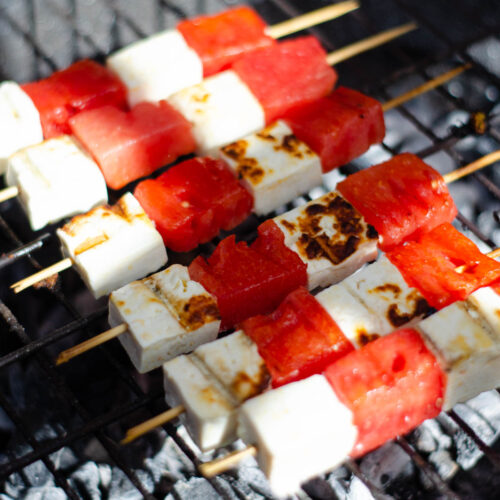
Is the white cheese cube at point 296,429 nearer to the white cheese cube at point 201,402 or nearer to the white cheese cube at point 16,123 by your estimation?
the white cheese cube at point 201,402

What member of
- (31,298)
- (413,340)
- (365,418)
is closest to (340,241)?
(413,340)

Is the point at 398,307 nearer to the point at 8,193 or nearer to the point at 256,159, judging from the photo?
the point at 256,159

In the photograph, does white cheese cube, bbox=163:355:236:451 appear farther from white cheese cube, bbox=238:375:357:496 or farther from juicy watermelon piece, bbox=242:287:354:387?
juicy watermelon piece, bbox=242:287:354:387

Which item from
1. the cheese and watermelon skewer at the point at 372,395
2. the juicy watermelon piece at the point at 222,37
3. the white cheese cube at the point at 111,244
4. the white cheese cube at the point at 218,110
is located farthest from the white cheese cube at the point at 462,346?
the juicy watermelon piece at the point at 222,37

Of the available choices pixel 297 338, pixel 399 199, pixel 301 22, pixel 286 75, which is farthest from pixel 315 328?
pixel 301 22

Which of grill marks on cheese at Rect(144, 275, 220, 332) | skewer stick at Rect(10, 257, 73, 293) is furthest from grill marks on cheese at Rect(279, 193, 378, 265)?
skewer stick at Rect(10, 257, 73, 293)

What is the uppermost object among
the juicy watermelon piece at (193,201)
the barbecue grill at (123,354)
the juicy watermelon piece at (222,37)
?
the juicy watermelon piece at (222,37)
